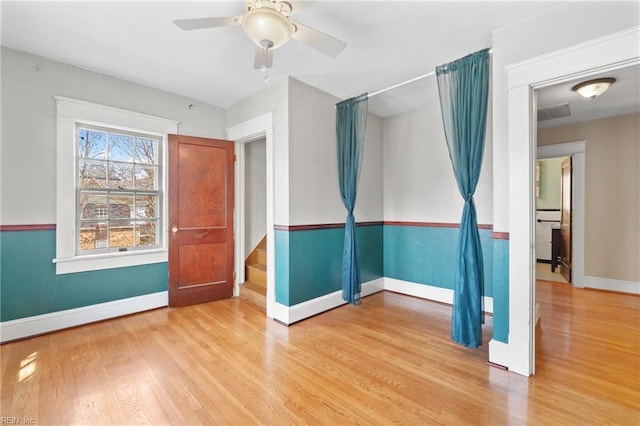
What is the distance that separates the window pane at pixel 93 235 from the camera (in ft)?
9.82

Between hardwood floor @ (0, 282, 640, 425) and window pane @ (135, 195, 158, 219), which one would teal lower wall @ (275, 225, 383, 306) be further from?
window pane @ (135, 195, 158, 219)

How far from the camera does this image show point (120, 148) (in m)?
3.22

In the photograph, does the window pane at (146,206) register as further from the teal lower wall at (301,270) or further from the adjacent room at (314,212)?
the teal lower wall at (301,270)

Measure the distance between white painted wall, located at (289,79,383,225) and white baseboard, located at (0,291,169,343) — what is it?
6.52ft

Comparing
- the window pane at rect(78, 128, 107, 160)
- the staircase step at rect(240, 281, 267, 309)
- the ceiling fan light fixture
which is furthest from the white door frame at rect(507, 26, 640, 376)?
the window pane at rect(78, 128, 107, 160)

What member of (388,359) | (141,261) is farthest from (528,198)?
(141,261)

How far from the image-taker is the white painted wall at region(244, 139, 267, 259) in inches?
167

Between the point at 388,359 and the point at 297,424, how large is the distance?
947 millimetres

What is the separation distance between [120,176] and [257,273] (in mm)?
2013

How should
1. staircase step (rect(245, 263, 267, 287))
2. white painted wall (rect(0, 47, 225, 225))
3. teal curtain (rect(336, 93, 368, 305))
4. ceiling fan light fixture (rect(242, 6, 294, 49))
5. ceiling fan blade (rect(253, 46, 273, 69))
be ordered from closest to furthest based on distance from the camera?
ceiling fan light fixture (rect(242, 6, 294, 49))
ceiling fan blade (rect(253, 46, 273, 69))
white painted wall (rect(0, 47, 225, 225))
teal curtain (rect(336, 93, 368, 305))
staircase step (rect(245, 263, 267, 287))

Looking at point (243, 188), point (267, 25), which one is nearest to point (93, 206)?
point (243, 188)

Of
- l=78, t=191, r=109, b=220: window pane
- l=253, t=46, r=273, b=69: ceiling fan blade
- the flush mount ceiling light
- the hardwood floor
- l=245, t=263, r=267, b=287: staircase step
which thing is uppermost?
the flush mount ceiling light

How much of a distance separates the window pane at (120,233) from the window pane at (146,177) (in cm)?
46

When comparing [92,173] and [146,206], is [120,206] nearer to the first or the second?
[146,206]
